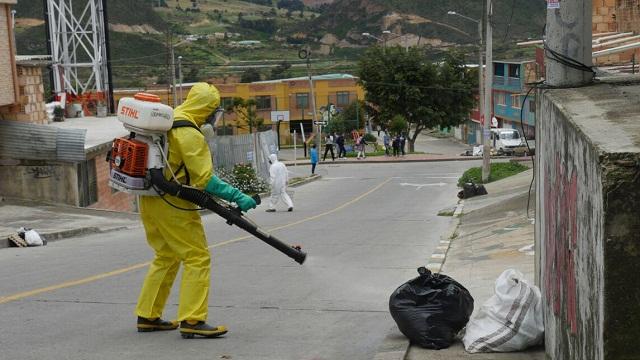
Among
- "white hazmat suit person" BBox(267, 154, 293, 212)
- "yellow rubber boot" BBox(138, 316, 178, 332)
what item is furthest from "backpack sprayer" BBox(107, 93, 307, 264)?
"white hazmat suit person" BBox(267, 154, 293, 212)

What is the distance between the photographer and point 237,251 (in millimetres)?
14164

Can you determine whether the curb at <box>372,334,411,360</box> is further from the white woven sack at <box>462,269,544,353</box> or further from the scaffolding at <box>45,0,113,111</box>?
the scaffolding at <box>45,0,113,111</box>

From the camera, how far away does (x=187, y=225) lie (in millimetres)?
7188

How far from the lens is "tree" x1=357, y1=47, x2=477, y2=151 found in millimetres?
69875

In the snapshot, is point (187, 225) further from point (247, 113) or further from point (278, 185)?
point (247, 113)

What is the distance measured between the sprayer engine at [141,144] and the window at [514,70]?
6951 centimetres

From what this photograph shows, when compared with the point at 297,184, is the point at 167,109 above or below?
above

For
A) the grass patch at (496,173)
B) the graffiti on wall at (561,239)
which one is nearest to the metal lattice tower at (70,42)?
the grass patch at (496,173)

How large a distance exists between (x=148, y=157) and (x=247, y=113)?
77.8m

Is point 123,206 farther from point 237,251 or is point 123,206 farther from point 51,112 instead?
point 237,251

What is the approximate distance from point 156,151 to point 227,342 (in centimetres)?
160

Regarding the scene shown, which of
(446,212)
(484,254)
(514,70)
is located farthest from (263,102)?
(484,254)

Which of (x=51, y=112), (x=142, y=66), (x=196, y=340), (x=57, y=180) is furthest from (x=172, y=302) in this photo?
(x=142, y=66)

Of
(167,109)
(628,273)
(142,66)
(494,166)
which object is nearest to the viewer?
(628,273)
